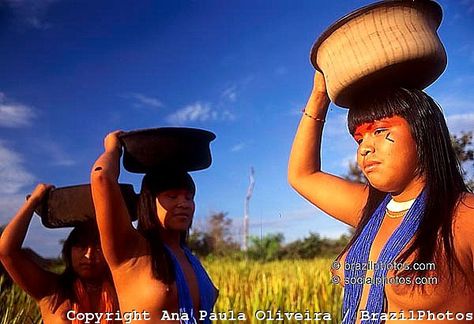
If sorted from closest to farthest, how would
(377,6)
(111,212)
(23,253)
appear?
(377,6) → (111,212) → (23,253)

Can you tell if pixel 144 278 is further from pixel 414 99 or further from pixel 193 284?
pixel 414 99

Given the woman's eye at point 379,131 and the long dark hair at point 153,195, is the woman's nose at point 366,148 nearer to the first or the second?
the woman's eye at point 379,131

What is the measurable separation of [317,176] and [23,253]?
618 mm

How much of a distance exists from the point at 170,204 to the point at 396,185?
0.43m

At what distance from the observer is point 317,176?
1054mm

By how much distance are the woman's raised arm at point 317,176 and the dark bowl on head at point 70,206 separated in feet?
1.12

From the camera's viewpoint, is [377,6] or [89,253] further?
[89,253]

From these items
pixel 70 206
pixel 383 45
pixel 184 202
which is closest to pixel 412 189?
pixel 383 45

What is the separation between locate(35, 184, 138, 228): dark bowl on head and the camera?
1148 mm

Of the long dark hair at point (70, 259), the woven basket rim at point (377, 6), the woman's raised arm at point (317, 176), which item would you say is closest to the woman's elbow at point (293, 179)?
the woman's raised arm at point (317, 176)

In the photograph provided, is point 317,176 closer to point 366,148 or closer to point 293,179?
point 293,179

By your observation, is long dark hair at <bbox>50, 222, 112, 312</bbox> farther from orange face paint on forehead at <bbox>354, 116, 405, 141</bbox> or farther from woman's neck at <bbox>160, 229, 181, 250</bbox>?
orange face paint on forehead at <bbox>354, 116, 405, 141</bbox>

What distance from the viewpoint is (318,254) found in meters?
6.53

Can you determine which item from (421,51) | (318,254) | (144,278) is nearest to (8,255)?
(144,278)
